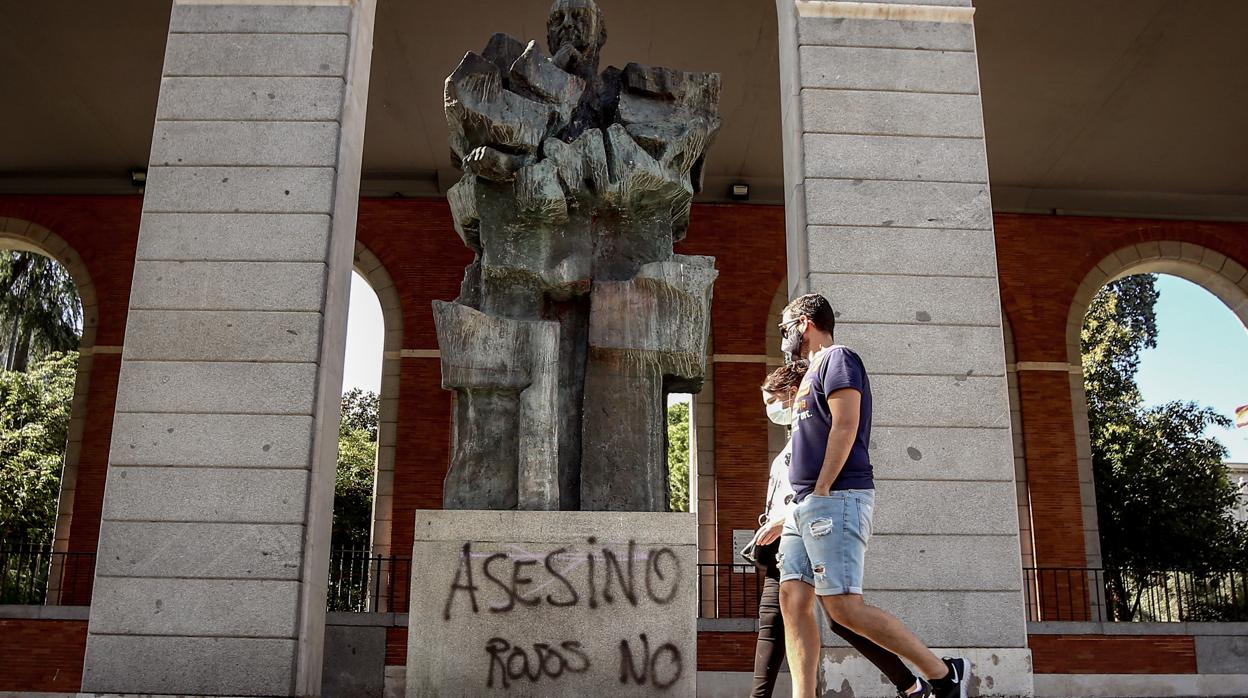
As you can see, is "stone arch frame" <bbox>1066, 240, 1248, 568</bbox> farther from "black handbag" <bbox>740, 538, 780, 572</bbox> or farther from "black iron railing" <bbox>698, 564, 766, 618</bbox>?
"black handbag" <bbox>740, 538, 780, 572</bbox>

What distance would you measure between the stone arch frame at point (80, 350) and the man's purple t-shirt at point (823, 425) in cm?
1346

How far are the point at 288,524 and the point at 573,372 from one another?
270 centimetres

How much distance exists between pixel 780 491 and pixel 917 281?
11.3 ft

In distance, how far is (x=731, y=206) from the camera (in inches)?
662

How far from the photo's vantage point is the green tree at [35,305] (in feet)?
74.6

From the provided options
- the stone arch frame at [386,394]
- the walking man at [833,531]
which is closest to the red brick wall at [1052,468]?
the stone arch frame at [386,394]

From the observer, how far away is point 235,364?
23.5ft

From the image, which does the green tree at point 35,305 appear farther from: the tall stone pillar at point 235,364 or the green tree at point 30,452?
the tall stone pillar at point 235,364

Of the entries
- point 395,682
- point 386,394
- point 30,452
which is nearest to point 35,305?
point 30,452

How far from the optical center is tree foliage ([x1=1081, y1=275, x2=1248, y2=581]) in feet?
59.9

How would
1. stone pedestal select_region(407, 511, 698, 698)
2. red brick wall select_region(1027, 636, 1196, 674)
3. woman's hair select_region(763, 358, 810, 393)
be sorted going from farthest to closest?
red brick wall select_region(1027, 636, 1196, 674), stone pedestal select_region(407, 511, 698, 698), woman's hair select_region(763, 358, 810, 393)

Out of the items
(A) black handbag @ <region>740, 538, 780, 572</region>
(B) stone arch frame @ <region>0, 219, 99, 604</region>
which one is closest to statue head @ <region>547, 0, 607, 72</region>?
(A) black handbag @ <region>740, 538, 780, 572</region>

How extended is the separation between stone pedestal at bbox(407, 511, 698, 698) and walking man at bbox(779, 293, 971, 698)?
0.69 meters

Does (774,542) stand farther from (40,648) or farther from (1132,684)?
(40,648)
